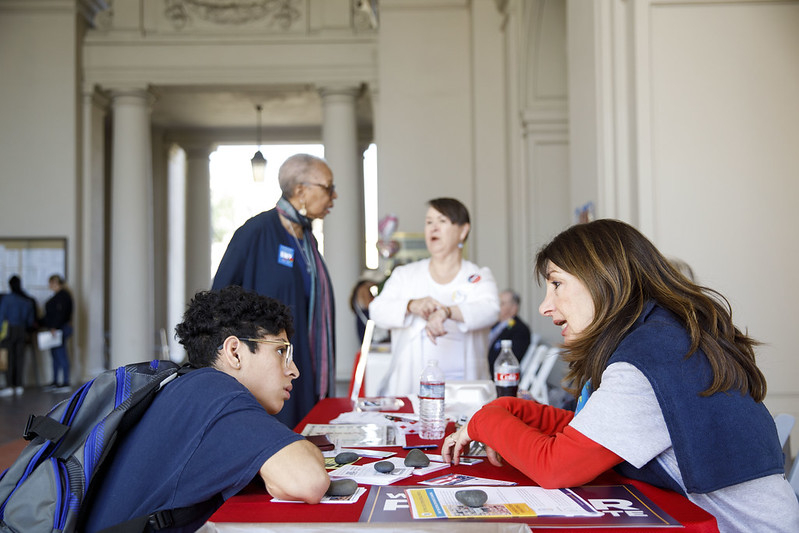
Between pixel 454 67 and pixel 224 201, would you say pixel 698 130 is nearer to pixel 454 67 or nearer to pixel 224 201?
pixel 454 67

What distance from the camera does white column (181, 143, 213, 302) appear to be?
48.3 feet

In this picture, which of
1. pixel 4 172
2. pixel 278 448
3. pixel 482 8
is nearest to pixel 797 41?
pixel 278 448

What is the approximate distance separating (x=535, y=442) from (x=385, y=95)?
8.03m

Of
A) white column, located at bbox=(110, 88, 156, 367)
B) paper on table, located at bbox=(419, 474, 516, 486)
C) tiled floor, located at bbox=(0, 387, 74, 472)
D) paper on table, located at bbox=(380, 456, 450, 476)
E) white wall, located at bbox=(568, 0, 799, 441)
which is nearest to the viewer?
paper on table, located at bbox=(419, 474, 516, 486)

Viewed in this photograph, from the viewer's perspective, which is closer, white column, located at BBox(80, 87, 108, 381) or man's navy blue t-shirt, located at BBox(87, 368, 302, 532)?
man's navy blue t-shirt, located at BBox(87, 368, 302, 532)

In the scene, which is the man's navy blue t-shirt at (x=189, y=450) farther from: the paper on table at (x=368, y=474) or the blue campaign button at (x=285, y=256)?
the blue campaign button at (x=285, y=256)

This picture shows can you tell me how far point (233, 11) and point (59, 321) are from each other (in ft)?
15.7

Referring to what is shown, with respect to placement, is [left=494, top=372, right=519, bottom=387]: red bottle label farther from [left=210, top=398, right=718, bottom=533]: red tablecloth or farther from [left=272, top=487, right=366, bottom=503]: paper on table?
[left=272, top=487, right=366, bottom=503]: paper on table

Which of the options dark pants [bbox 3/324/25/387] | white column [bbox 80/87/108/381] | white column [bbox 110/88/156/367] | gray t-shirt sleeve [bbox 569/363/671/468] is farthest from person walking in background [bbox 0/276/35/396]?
gray t-shirt sleeve [bbox 569/363/671/468]

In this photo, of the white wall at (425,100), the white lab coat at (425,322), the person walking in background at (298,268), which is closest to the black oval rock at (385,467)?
the person walking in background at (298,268)

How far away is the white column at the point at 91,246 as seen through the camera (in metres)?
10.1

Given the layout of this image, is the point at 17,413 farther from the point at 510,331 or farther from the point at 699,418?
the point at 699,418

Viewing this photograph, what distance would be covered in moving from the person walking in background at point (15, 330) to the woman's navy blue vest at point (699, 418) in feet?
31.0

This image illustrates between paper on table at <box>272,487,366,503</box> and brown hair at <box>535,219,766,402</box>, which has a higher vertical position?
brown hair at <box>535,219,766,402</box>
